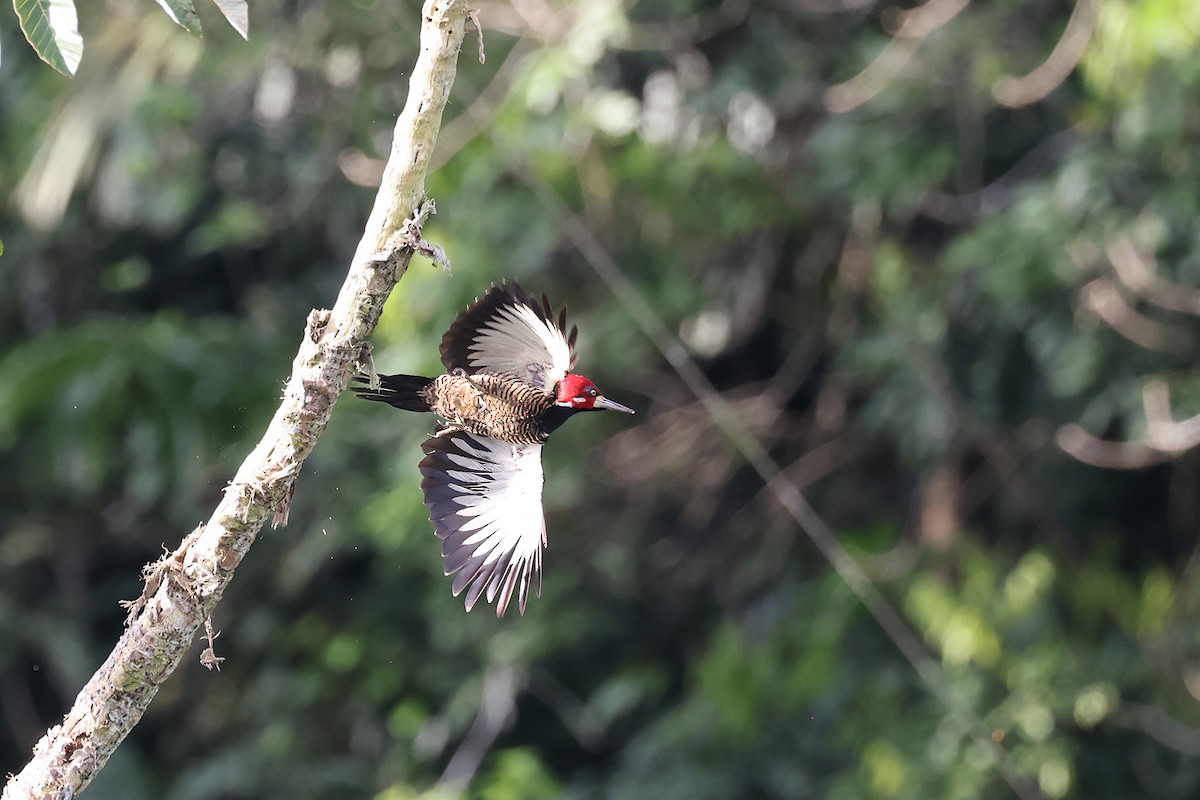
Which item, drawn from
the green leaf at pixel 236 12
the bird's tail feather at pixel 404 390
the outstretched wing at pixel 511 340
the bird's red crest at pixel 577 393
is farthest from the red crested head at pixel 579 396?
the green leaf at pixel 236 12

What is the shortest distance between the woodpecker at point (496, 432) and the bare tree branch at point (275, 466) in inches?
Result: 17.7

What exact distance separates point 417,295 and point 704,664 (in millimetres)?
1832

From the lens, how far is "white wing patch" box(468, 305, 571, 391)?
8.75 feet

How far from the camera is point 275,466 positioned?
205 cm

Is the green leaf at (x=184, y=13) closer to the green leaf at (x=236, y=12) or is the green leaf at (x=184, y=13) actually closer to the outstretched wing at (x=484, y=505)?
the green leaf at (x=236, y=12)

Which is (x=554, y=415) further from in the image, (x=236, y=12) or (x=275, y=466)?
(x=236, y=12)

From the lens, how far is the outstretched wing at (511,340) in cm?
266

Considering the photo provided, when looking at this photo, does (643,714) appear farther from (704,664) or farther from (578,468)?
(578,468)

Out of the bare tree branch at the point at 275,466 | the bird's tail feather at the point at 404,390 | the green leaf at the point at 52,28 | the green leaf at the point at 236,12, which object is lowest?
the bird's tail feather at the point at 404,390

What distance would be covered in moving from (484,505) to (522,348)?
32 cm

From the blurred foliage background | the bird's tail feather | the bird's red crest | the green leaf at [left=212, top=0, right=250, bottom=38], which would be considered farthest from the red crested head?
the blurred foliage background

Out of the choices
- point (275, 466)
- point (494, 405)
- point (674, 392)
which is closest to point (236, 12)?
point (275, 466)

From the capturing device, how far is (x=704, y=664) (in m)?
5.63

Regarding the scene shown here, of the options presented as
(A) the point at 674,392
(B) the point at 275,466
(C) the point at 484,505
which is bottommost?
(A) the point at 674,392
